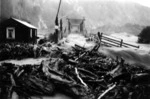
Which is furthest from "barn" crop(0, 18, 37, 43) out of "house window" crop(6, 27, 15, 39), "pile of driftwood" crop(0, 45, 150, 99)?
"pile of driftwood" crop(0, 45, 150, 99)

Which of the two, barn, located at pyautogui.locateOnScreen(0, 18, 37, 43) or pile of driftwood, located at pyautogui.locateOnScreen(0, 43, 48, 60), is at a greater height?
barn, located at pyautogui.locateOnScreen(0, 18, 37, 43)

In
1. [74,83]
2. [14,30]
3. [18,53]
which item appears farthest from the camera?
[14,30]

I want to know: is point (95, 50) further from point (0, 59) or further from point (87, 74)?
point (0, 59)

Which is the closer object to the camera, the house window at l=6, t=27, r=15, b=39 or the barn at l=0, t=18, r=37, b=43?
the barn at l=0, t=18, r=37, b=43

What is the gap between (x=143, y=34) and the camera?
53.3ft

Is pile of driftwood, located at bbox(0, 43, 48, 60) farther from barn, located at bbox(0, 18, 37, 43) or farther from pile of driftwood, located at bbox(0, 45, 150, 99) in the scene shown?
barn, located at bbox(0, 18, 37, 43)

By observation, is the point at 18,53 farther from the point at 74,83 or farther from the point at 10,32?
the point at 10,32

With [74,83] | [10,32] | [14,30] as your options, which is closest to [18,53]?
[74,83]

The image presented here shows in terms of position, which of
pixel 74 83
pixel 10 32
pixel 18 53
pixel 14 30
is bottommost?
pixel 74 83

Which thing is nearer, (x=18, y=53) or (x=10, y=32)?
(x=18, y=53)

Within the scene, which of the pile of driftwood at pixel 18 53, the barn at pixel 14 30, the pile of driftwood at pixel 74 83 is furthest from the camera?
the barn at pixel 14 30

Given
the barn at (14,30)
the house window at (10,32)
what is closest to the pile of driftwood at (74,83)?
the barn at (14,30)

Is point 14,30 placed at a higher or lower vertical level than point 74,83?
higher

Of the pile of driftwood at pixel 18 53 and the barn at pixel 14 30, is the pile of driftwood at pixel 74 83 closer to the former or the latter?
the pile of driftwood at pixel 18 53
